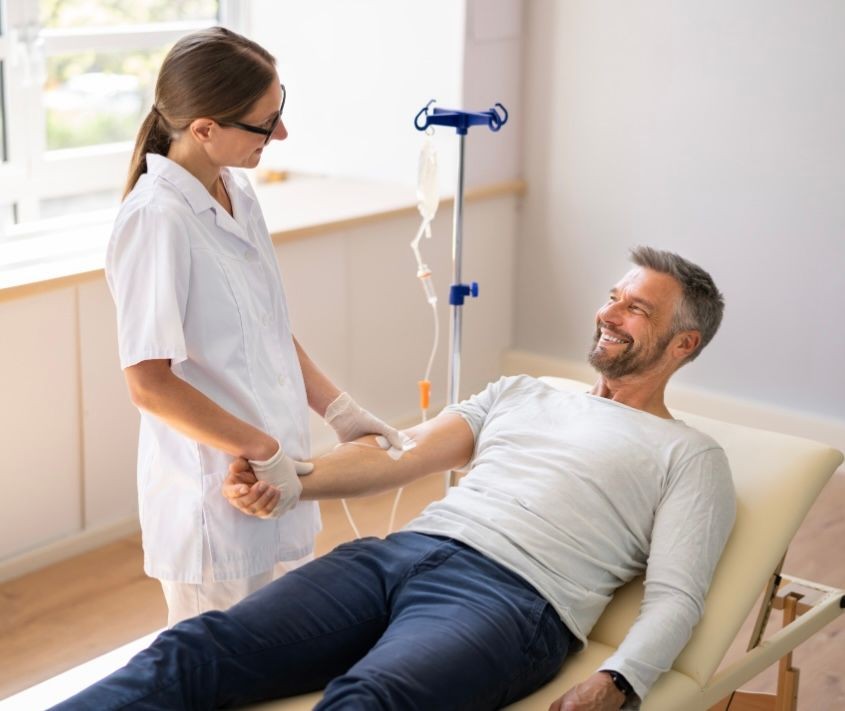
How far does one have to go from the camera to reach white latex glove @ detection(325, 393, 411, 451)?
84.7 inches

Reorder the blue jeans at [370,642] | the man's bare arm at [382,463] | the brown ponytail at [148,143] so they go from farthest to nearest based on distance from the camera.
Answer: the man's bare arm at [382,463], the brown ponytail at [148,143], the blue jeans at [370,642]

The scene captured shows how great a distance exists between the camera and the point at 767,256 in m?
3.60

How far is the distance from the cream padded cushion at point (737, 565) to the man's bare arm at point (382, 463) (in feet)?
1.21

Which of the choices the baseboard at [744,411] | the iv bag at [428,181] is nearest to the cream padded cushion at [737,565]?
the iv bag at [428,181]

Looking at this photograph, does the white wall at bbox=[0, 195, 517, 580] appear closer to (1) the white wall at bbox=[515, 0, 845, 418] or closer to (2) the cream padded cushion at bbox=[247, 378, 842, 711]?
(1) the white wall at bbox=[515, 0, 845, 418]

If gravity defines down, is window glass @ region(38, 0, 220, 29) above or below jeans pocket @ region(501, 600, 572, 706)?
above

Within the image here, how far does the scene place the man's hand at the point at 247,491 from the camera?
1.86 meters

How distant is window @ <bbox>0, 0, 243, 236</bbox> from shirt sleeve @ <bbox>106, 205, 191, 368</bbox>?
5.87ft

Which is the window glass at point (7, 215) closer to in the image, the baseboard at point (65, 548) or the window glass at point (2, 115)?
the window glass at point (2, 115)

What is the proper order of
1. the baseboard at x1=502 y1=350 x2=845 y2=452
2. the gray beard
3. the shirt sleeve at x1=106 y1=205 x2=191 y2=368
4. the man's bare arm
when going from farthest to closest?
1. the baseboard at x1=502 y1=350 x2=845 y2=452
2. the gray beard
3. the man's bare arm
4. the shirt sleeve at x1=106 y1=205 x2=191 y2=368

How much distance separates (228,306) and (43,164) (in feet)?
6.43

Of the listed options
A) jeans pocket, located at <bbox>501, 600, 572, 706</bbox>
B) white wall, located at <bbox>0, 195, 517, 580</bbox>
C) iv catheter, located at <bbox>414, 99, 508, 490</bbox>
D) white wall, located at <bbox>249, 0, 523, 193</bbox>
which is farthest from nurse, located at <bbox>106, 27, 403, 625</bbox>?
white wall, located at <bbox>249, 0, 523, 193</bbox>

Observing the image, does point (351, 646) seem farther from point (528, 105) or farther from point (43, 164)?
point (528, 105)

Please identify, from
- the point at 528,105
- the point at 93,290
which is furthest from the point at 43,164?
the point at 528,105
